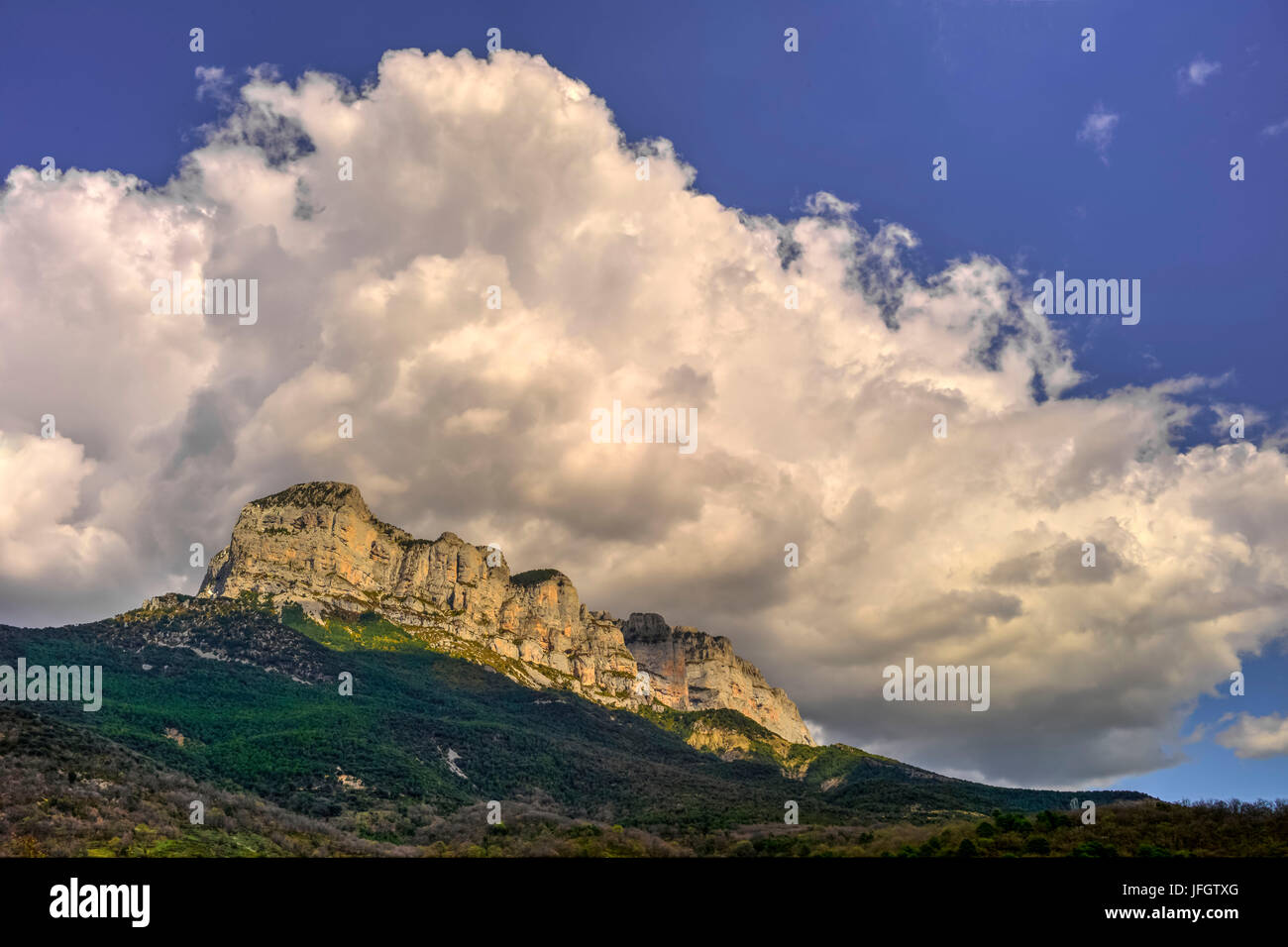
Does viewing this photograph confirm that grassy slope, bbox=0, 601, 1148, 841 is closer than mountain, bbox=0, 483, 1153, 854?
No

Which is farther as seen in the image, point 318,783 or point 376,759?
point 376,759

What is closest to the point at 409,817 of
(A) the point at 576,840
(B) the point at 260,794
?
(B) the point at 260,794

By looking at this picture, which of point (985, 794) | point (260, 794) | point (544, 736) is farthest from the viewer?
point (544, 736)

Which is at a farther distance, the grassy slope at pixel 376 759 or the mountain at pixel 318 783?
the grassy slope at pixel 376 759

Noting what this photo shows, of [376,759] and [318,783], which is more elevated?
[376,759]

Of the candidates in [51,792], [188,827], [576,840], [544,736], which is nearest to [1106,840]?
[576,840]

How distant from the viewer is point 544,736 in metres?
191
